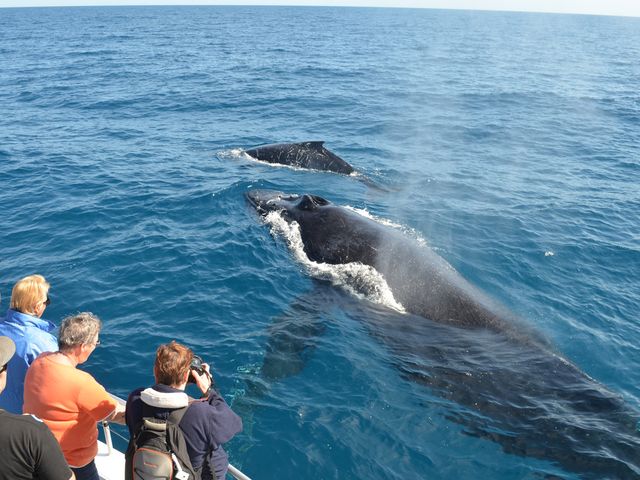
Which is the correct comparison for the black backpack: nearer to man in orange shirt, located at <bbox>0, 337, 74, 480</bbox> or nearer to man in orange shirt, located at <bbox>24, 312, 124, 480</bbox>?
man in orange shirt, located at <bbox>0, 337, 74, 480</bbox>

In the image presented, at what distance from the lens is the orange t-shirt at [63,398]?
6266 millimetres

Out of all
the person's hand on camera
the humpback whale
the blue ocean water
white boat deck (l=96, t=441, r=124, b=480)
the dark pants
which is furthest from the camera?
the humpback whale

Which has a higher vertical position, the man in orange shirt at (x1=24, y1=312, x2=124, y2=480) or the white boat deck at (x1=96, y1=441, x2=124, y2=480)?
the man in orange shirt at (x1=24, y1=312, x2=124, y2=480)

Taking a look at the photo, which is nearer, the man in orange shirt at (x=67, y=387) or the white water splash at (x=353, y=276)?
the man in orange shirt at (x=67, y=387)

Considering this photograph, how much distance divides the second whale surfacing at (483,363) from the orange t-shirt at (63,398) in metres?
6.06

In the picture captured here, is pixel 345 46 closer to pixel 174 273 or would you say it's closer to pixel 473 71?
pixel 473 71

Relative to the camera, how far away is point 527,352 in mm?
12023

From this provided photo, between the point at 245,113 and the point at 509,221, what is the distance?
2428cm

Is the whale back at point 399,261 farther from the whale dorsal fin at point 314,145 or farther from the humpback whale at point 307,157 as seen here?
the whale dorsal fin at point 314,145

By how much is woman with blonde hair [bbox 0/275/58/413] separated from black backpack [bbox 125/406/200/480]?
2.44m

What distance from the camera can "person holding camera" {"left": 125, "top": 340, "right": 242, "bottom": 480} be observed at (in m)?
5.71

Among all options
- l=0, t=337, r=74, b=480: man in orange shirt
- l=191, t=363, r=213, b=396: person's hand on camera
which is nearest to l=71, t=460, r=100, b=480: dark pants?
l=0, t=337, r=74, b=480: man in orange shirt

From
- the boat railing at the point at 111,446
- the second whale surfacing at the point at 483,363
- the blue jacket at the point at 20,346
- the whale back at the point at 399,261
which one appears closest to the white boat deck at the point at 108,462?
the boat railing at the point at 111,446

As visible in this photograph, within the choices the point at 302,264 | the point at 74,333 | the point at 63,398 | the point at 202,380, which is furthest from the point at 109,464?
the point at 302,264
